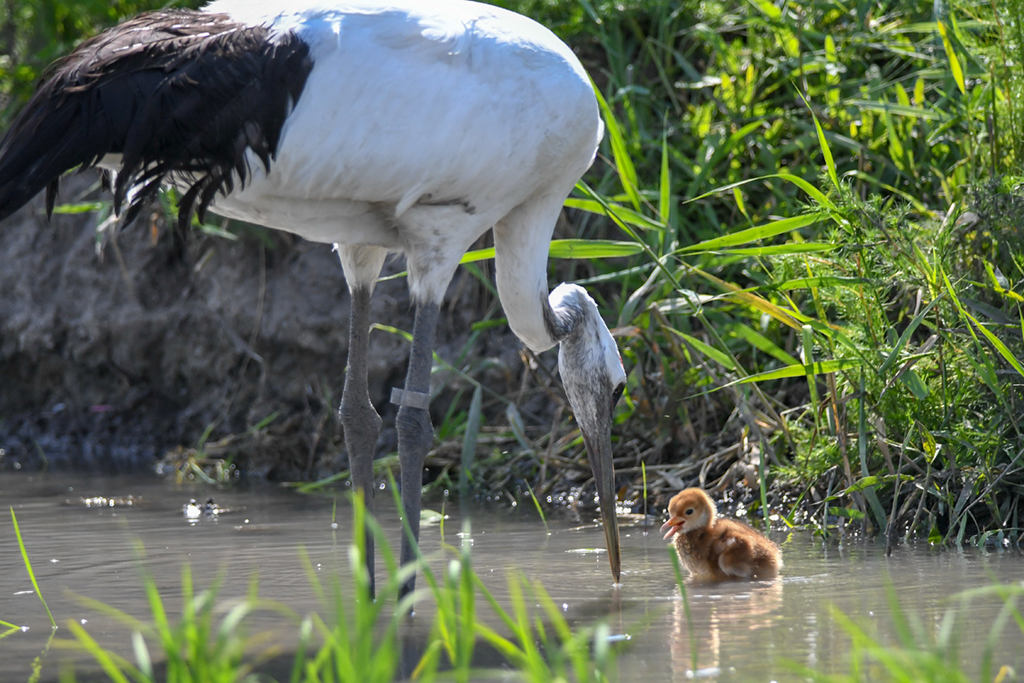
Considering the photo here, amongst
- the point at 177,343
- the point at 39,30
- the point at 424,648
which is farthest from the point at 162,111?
the point at 39,30

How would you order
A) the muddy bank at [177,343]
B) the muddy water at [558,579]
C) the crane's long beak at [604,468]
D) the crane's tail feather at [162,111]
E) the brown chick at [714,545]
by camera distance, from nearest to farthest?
the muddy water at [558,579] → the crane's tail feather at [162,111] → the brown chick at [714,545] → the crane's long beak at [604,468] → the muddy bank at [177,343]

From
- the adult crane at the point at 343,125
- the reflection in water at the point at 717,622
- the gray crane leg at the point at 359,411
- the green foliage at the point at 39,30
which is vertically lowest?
the reflection in water at the point at 717,622

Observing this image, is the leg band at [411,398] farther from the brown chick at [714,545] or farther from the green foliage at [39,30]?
the green foliage at [39,30]

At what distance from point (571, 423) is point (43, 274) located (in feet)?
13.5

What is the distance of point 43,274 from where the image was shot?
824 cm

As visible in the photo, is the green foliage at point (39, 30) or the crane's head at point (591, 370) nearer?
the crane's head at point (591, 370)

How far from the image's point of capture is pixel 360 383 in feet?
15.3

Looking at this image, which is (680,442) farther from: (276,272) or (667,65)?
(276,272)

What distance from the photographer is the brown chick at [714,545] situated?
4.23 metres

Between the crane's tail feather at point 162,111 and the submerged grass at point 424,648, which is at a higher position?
the crane's tail feather at point 162,111

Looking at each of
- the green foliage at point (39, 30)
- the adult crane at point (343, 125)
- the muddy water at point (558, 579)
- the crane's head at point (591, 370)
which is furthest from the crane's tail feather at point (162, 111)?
the green foliage at point (39, 30)

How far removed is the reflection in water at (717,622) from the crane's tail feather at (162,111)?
1876 millimetres

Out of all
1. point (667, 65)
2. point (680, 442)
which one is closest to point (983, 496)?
point (680, 442)

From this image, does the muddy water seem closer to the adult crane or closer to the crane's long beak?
the crane's long beak
